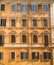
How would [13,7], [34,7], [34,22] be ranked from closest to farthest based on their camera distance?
[34,22]
[13,7]
[34,7]

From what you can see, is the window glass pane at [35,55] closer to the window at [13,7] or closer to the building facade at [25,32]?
the building facade at [25,32]

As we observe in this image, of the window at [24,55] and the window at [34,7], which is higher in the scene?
the window at [34,7]

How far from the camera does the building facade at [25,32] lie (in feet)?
128

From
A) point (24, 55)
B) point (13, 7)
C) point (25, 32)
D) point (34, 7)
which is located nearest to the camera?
point (24, 55)

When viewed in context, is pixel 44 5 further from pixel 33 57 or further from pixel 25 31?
pixel 33 57

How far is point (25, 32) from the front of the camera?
131 ft

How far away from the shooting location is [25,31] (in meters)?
39.8

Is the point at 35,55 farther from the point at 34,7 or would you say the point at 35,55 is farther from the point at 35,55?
the point at 34,7

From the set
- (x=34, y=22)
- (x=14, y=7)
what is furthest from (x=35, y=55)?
(x=14, y=7)

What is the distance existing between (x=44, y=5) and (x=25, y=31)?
615 centimetres

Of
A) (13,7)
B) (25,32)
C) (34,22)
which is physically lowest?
(25,32)

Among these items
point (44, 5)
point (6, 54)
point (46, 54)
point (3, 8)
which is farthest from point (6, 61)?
point (44, 5)

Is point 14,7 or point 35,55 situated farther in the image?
point 14,7

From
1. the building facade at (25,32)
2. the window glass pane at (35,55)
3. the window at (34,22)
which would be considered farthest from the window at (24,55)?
the window at (34,22)
